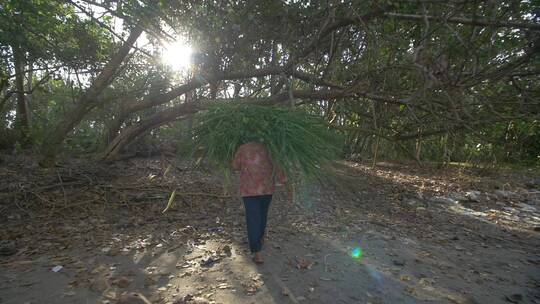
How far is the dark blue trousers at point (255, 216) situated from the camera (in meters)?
3.78

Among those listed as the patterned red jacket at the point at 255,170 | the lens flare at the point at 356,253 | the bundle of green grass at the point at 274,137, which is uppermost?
the bundle of green grass at the point at 274,137

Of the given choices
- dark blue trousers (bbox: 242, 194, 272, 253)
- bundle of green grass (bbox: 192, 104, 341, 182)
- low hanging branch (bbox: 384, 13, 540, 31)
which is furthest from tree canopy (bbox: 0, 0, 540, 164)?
dark blue trousers (bbox: 242, 194, 272, 253)

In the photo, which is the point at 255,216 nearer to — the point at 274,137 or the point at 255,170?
the point at 255,170

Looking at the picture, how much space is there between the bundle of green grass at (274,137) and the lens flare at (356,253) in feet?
5.37

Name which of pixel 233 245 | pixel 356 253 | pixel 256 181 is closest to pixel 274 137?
pixel 256 181

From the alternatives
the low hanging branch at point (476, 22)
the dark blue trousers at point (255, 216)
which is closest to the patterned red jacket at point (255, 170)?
the dark blue trousers at point (255, 216)

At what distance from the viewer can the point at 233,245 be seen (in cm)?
450

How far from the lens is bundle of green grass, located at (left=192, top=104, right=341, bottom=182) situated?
10.5ft

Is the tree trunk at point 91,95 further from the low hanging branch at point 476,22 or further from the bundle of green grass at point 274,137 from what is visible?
the low hanging branch at point 476,22

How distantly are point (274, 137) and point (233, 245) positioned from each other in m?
1.95

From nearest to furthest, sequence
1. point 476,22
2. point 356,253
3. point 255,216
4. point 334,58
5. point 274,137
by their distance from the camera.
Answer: point 274,137, point 255,216, point 476,22, point 356,253, point 334,58

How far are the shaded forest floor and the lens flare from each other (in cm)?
2

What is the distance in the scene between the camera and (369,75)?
5.40m

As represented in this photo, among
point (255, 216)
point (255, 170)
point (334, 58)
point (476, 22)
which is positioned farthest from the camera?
point (334, 58)
